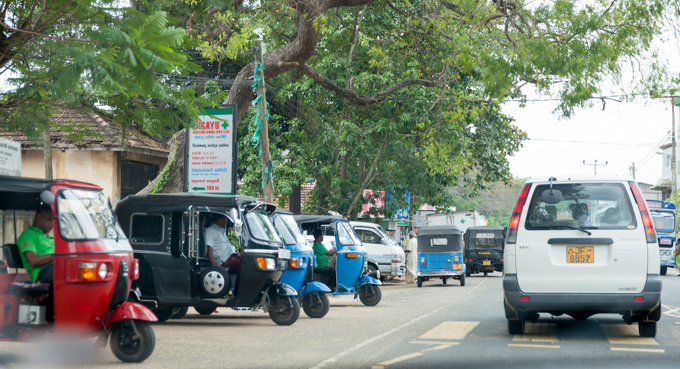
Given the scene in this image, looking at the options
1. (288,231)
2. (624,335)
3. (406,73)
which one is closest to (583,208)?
(624,335)

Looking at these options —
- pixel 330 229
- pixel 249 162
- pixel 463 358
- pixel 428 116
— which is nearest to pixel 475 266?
pixel 428 116

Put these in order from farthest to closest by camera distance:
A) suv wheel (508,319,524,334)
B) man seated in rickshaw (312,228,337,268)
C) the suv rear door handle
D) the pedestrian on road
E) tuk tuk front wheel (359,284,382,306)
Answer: the pedestrian on road < tuk tuk front wheel (359,284,382,306) < man seated in rickshaw (312,228,337,268) < suv wheel (508,319,524,334) < the suv rear door handle

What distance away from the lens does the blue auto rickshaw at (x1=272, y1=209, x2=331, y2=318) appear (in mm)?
12047

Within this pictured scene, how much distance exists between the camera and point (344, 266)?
1482cm

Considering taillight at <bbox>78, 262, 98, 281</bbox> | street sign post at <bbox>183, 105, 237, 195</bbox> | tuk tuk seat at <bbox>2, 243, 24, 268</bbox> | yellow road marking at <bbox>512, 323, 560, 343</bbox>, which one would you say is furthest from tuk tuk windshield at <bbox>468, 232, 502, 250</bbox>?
taillight at <bbox>78, 262, 98, 281</bbox>

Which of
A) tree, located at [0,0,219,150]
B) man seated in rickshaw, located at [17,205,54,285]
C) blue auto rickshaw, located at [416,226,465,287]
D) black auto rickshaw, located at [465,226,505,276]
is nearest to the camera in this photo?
tree, located at [0,0,219,150]

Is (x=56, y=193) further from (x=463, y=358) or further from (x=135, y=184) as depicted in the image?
(x=135, y=184)

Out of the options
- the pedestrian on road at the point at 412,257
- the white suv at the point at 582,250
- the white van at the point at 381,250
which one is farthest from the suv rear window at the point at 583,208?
the pedestrian on road at the point at 412,257

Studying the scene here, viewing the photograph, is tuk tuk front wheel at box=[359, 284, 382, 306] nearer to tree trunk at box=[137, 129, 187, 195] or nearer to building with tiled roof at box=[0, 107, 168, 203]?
tree trunk at box=[137, 129, 187, 195]

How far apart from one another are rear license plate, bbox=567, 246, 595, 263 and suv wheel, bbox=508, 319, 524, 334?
1289 millimetres

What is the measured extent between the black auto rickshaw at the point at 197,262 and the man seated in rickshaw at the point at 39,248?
10.5 ft

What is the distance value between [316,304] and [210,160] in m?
4.14

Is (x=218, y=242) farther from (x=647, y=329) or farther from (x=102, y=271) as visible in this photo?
(x=647, y=329)

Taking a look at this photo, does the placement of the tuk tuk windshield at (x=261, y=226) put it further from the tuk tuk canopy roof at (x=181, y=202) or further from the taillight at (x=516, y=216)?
the taillight at (x=516, y=216)
